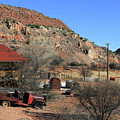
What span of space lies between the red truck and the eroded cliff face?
128 ft

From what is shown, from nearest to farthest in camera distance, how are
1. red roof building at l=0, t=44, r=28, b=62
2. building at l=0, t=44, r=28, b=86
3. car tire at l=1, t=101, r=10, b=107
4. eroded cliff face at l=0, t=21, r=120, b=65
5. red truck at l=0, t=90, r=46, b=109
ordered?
car tire at l=1, t=101, r=10, b=107
red truck at l=0, t=90, r=46, b=109
building at l=0, t=44, r=28, b=86
red roof building at l=0, t=44, r=28, b=62
eroded cliff face at l=0, t=21, r=120, b=65

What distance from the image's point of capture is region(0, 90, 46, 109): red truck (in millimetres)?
14323

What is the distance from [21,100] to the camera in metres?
15.1

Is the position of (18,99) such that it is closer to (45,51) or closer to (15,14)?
(45,51)

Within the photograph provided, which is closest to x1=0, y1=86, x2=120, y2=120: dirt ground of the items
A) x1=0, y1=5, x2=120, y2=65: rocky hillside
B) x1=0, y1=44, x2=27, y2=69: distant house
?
x1=0, y1=44, x2=27, y2=69: distant house

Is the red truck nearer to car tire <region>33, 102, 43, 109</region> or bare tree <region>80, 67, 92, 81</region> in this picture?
car tire <region>33, 102, 43, 109</region>

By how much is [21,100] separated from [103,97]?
6392 mm

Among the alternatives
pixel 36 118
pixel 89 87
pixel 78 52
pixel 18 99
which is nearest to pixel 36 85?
pixel 18 99

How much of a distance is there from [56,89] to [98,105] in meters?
12.2

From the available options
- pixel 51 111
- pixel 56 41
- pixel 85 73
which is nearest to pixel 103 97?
pixel 51 111

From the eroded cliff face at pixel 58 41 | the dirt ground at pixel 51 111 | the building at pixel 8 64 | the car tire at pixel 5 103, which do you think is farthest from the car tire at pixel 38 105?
the eroded cliff face at pixel 58 41

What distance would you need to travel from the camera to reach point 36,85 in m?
19.5

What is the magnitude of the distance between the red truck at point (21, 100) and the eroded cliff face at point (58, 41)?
128 feet

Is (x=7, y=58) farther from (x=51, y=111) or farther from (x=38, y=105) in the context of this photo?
(x=51, y=111)
